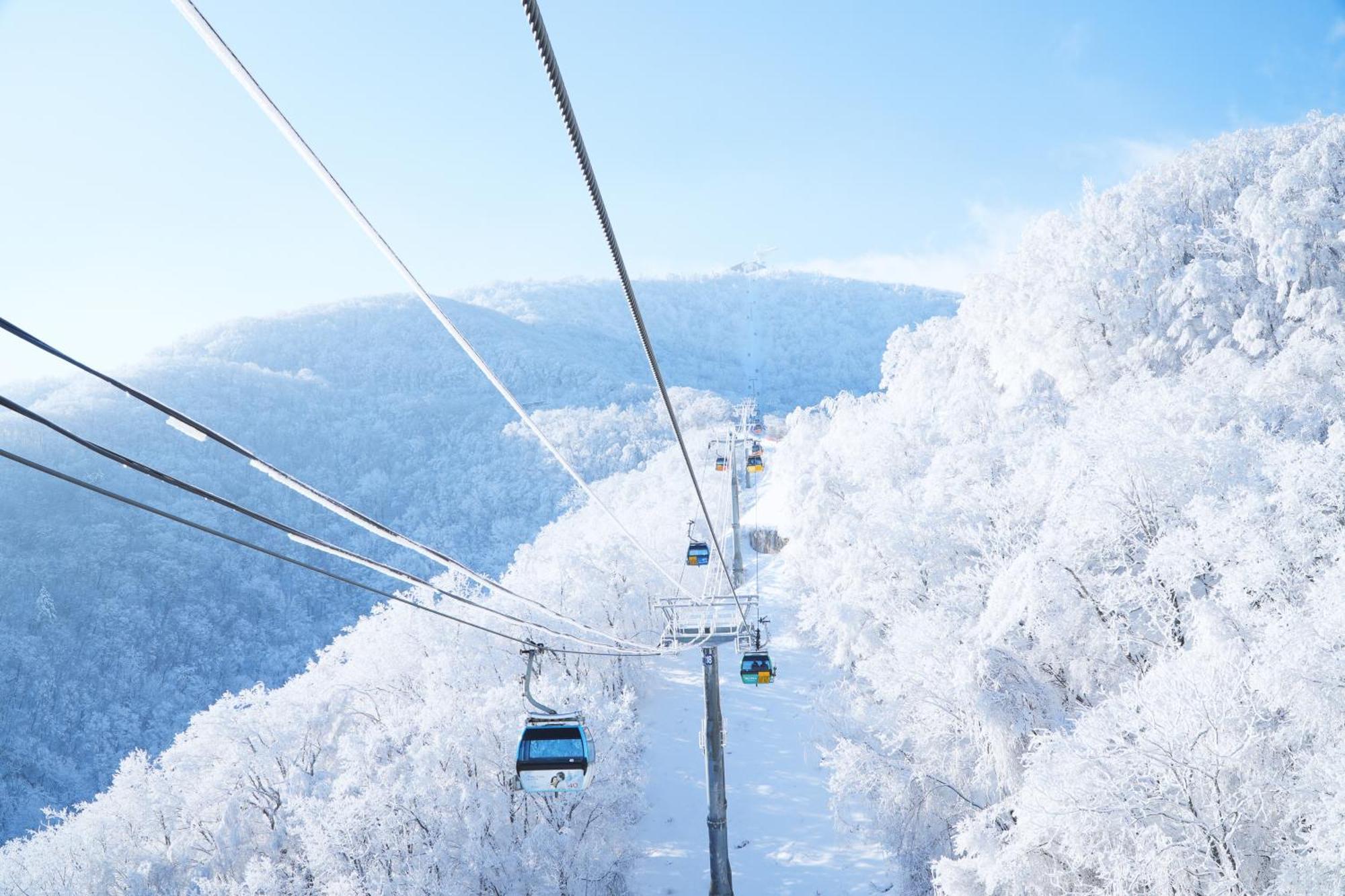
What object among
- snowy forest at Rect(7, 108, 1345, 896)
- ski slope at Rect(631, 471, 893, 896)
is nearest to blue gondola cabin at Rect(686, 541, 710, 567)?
snowy forest at Rect(7, 108, 1345, 896)

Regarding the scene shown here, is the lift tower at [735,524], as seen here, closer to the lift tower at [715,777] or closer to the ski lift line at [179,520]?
the lift tower at [715,777]

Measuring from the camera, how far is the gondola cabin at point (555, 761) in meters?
10.1

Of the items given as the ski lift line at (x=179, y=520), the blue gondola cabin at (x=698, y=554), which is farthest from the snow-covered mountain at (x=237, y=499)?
the ski lift line at (x=179, y=520)

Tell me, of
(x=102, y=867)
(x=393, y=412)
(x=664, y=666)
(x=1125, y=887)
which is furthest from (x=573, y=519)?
(x=393, y=412)

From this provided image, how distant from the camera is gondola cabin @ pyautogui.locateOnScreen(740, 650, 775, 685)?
59.8ft

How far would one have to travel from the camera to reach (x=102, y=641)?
315 ft

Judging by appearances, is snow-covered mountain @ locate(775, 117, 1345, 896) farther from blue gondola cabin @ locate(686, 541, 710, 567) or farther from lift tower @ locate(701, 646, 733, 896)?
blue gondola cabin @ locate(686, 541, 710, 567)

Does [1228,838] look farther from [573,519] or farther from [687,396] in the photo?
[687,396]

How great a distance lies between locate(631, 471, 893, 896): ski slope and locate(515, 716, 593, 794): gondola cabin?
1617cm

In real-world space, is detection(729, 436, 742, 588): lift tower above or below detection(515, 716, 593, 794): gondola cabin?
above

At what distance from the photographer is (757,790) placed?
92.2 feet

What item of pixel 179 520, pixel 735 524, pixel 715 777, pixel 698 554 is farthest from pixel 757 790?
pixel 179 520

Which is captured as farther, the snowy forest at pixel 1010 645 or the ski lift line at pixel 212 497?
the snowy forest at pixel 1010 645

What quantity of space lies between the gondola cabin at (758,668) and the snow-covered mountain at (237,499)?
3376 inches
